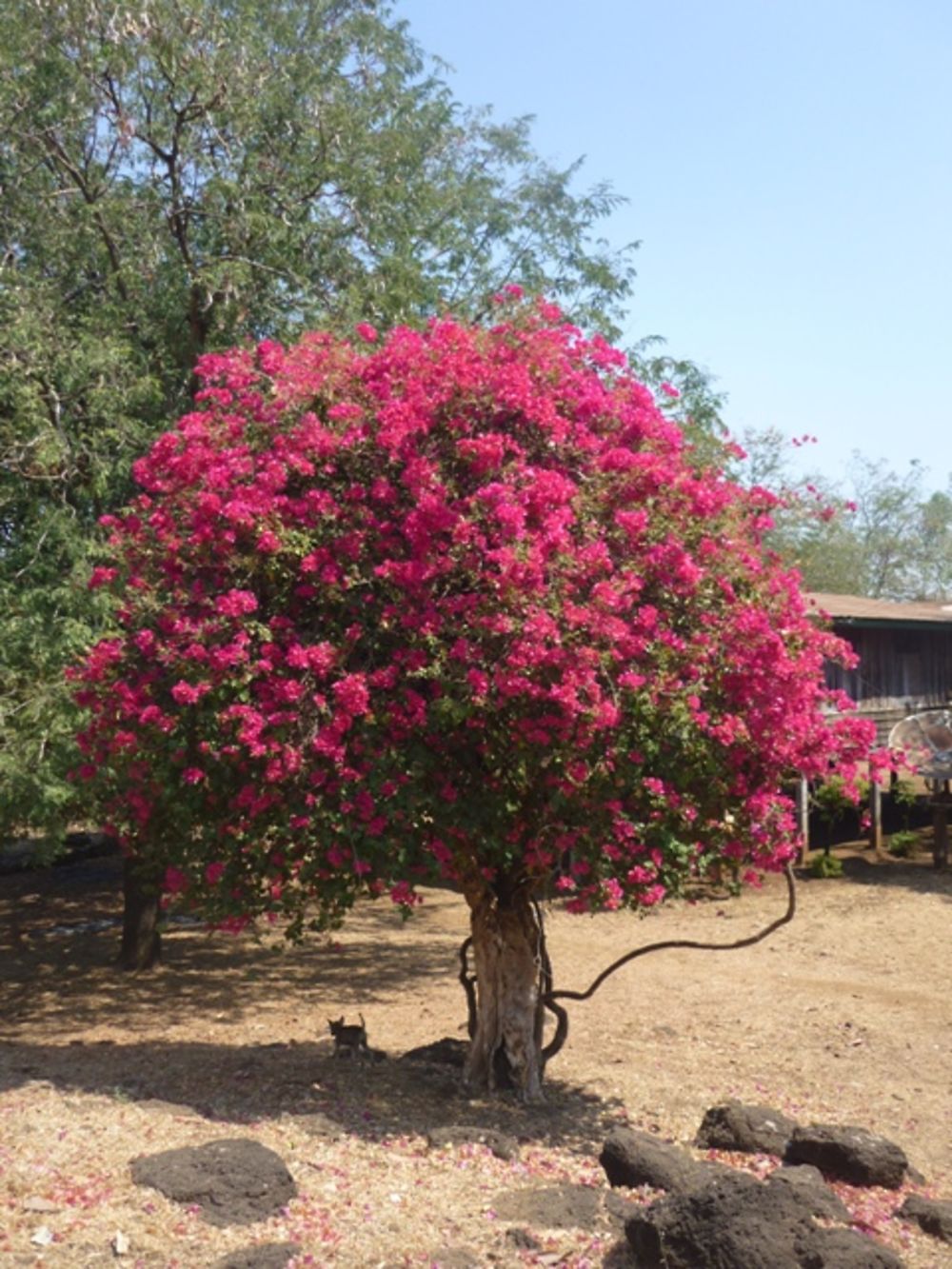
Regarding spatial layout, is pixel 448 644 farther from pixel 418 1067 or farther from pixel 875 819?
pixel 875 819

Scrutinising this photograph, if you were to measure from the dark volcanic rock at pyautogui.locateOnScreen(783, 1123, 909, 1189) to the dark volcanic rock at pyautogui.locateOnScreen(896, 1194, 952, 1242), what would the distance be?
0.41m

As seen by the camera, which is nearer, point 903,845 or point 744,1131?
point 744,1131

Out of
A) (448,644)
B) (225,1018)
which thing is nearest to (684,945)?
(448,644)

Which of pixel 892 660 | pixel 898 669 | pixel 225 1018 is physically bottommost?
pixel 225 1018

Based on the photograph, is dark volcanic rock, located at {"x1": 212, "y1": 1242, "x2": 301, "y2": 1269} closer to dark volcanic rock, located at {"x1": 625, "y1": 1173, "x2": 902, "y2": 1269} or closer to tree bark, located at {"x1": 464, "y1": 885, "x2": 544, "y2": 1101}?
dark volcanic rock, located at {"x1": 625, "y1": 1173, "x2": 902, "y2": 1269}

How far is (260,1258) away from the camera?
5.39 meters

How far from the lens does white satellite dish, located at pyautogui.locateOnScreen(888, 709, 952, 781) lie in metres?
19.5

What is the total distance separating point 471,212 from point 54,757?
9.66 metres

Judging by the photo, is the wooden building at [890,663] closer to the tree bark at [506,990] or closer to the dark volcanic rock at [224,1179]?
the tree bark at [506,990]

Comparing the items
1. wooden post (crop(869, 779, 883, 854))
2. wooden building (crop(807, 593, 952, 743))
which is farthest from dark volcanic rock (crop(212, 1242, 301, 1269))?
wooden building (crop(807, 593, 952, 743))

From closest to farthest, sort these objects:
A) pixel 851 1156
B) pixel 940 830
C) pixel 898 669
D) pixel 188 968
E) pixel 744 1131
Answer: pixel 851 1156
pixel 744 1131
pixel 188 968
pixel 940 830
pixel 898 669

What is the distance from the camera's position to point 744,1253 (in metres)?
5.29

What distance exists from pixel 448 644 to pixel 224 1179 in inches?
116

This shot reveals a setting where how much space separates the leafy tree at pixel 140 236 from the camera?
11578 mm
